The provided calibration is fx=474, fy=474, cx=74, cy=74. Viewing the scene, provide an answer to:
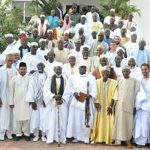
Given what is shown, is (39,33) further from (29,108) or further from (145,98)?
(145,98)

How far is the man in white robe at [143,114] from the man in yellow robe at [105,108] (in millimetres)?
589

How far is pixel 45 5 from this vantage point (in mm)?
20688

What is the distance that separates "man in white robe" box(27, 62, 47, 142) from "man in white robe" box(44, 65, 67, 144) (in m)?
0.21

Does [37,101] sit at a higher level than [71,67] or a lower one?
lower

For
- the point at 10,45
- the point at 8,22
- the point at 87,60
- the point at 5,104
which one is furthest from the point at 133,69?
the point at 8,22

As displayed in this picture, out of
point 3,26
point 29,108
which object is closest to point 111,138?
point 29,108

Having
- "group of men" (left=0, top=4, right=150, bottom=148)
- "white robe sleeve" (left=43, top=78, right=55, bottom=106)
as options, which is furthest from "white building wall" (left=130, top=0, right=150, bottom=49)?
"white robe sleeve" (left=43, top=78, right=55, bottom=106)

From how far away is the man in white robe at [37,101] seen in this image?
37.2ft

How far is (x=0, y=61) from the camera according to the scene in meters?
13.4

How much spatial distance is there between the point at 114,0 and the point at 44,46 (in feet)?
25.1

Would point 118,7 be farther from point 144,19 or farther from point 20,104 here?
point 20,104

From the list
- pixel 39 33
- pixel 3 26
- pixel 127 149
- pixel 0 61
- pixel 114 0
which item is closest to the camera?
pixel 127 149

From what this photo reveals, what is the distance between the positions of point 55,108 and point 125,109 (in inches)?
65.2

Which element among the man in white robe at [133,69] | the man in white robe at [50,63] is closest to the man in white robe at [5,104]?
the man in white robe at [50,63]
